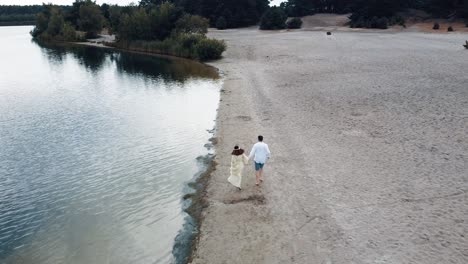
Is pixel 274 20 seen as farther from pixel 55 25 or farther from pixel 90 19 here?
pixel 55 25

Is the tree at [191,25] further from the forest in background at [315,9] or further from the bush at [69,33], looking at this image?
the bush at [69,33]

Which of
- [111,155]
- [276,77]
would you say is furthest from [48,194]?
[276,77]

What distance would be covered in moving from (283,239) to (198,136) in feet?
44.2

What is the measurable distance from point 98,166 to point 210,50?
41346mm

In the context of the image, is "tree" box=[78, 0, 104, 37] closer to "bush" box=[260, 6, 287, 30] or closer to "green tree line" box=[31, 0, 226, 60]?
"green tree line" box=[31, 0, 226, 60]

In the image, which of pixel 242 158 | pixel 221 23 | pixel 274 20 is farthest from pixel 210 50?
pixel 221 23

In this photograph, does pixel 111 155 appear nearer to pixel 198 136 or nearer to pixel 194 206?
pixel 198 136

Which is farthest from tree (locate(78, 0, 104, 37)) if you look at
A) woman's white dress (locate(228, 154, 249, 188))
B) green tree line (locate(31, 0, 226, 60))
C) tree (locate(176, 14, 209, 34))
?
woman's white dress (locate(228, 154, 249, 188))

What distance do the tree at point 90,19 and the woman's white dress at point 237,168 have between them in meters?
103

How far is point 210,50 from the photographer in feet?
195

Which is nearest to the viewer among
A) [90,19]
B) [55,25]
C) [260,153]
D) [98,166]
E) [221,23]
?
[260,153]

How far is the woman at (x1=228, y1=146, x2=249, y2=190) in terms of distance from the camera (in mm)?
15877

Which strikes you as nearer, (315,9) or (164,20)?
(164,20)

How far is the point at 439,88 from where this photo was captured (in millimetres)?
30547
